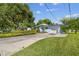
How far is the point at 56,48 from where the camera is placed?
2.89 metres

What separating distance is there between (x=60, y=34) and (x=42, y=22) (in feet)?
0.68

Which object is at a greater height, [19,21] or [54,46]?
[19,21]

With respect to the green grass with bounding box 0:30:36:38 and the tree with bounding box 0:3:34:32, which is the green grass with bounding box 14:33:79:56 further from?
the tree with bounding box 0:3:34:32

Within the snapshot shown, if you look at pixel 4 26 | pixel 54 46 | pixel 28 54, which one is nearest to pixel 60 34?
pixel 54 46

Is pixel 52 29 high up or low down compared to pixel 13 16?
down

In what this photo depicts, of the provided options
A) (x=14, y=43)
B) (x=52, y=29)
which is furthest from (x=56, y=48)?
(x=14, y=43)

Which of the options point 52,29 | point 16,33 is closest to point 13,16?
point 16,33

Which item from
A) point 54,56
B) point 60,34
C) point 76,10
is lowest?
point 54,56

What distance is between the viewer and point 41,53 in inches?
113

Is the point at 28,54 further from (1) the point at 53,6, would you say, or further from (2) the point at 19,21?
(1) the point at 53,6

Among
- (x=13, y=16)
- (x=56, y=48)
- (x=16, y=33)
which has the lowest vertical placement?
(x=56, y=48)

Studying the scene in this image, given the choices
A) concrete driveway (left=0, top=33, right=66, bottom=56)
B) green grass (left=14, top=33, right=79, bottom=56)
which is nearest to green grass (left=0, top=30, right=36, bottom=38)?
concrete driveway (left=0, top=33, right=66, bottom=56)

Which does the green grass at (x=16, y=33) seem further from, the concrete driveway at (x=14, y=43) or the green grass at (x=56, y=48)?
the green grass at (x=56, y=48)

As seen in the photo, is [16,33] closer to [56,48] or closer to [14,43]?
[14,43]
